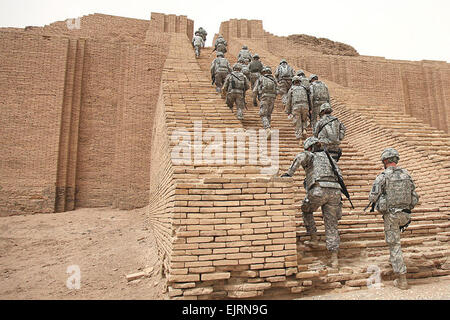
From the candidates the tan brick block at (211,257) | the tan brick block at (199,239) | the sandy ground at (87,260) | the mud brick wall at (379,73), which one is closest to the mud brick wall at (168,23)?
the mud brick wall at (379,73)

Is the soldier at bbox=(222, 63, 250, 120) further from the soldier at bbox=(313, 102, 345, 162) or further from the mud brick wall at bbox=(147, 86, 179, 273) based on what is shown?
the soldier at bbox=(313, 102, 345, 162)

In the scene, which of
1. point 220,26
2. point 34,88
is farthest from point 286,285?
point 220,26

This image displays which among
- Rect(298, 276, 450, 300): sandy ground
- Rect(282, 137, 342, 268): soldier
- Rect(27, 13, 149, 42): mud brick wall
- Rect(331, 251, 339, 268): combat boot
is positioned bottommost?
Rect(298, 276, 450, 300): sandy ground

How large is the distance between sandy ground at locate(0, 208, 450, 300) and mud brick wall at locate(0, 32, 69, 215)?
76 centimetres

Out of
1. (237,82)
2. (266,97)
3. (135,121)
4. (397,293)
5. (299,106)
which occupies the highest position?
(135,121)

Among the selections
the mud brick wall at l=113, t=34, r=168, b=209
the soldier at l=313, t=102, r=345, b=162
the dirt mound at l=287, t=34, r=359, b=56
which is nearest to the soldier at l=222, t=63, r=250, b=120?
→ the soldier at l=313, t=102, r=345, b=162

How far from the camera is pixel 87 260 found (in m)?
5.04

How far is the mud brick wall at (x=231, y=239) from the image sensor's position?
3.02 meters

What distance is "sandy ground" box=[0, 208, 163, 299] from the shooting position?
398 cm

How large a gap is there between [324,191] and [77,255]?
4076mm

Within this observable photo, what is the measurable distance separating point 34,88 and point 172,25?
6.29 metres

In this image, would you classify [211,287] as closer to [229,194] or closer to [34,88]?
[229,194]

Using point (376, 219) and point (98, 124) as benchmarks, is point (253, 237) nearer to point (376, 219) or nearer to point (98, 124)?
point (376, 219)

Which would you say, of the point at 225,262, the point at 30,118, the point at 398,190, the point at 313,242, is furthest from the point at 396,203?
the point at 30,118
